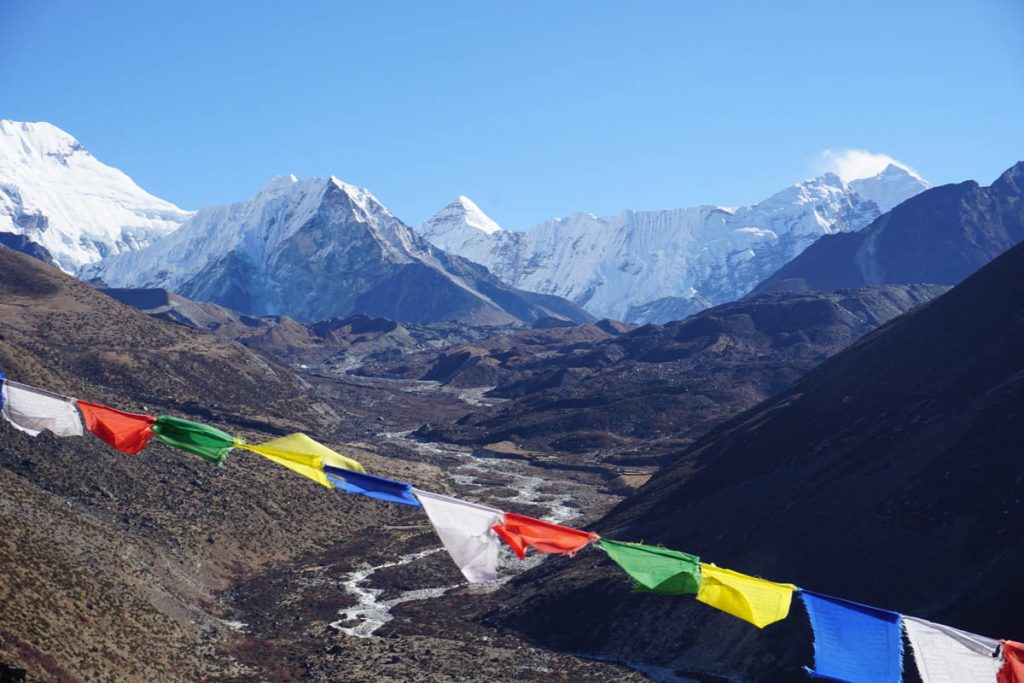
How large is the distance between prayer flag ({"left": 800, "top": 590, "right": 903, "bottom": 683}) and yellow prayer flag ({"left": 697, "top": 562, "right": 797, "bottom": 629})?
1.92ft

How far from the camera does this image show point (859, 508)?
5066cm

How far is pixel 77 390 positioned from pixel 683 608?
1712 inches

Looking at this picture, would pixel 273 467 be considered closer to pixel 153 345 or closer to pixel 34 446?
pixel 34 446

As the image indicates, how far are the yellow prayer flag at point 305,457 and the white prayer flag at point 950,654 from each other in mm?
9022

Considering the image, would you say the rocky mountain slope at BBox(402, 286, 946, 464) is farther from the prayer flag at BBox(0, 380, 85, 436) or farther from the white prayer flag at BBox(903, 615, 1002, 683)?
the white prayer flag at BBox(903, 615, 1002, 683)

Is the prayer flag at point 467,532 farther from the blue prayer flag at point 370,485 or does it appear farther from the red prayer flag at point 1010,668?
the red prayer flag at point 1010,668

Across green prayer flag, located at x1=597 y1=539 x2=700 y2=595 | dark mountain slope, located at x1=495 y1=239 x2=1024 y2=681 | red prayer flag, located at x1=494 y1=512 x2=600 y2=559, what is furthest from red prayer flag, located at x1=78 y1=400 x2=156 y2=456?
dark mountain slope, located at x1=495 y1=239 x2=1024 y2=681

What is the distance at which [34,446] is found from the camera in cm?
→ 5897

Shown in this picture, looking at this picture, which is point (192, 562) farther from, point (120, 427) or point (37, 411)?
point (120, 427)

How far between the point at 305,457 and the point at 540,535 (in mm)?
4215

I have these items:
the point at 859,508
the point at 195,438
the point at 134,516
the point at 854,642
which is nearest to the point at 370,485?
the point at 195,438

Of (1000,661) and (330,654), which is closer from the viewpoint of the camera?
(1000,661)

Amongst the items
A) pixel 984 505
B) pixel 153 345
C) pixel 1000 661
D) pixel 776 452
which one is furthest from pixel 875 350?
pixel 153 345

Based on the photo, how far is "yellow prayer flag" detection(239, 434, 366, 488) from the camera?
720 inches
